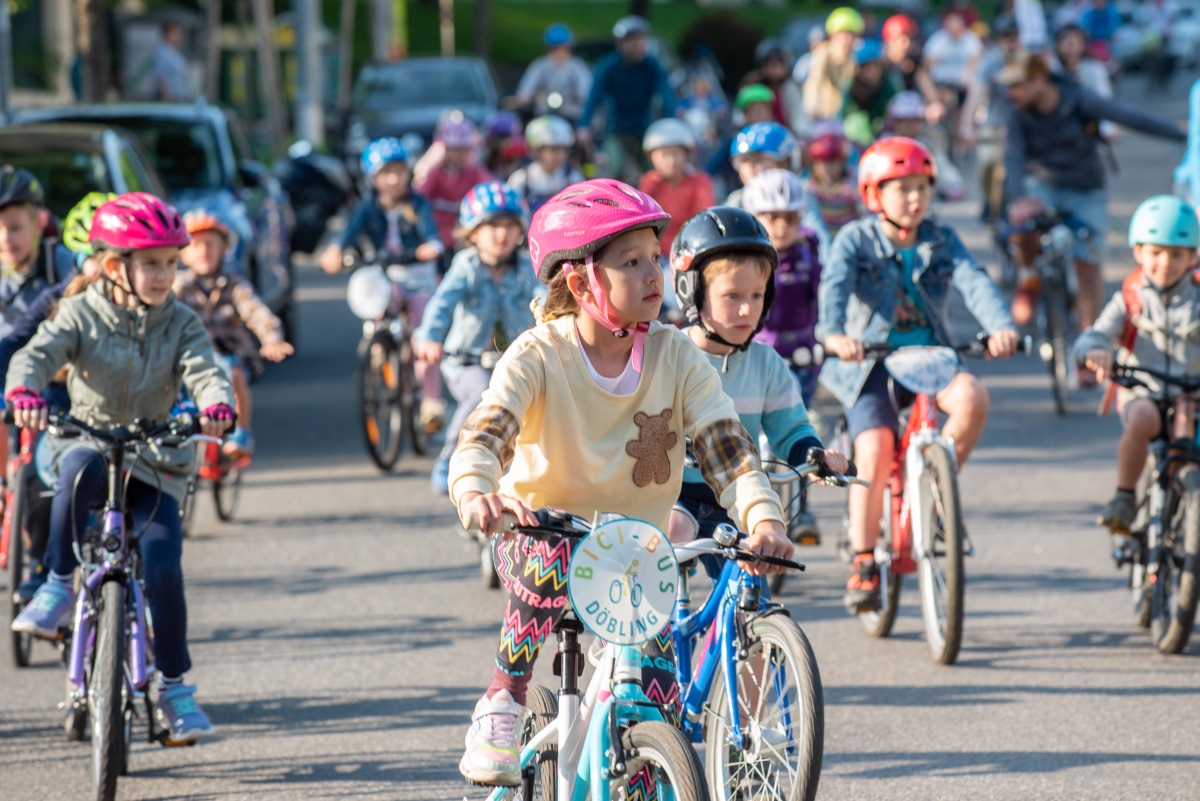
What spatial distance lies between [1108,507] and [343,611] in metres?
3.27

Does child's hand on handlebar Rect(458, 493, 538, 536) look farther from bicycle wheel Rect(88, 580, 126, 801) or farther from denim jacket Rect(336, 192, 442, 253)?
denim jacket Rect(336, 192, 442, 253)

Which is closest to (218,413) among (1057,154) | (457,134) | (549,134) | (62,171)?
(62,171)

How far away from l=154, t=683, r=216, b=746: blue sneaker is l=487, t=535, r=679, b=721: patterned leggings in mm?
1836

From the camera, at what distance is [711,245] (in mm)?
5121

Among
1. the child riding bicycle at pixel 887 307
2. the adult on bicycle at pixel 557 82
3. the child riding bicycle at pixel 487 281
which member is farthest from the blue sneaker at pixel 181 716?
the adult on bicycle at pixel 557 82

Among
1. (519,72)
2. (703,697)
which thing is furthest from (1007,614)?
(519,72)

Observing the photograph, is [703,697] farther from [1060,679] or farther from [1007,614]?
[1007,614]

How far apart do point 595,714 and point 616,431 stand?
2.16 ft

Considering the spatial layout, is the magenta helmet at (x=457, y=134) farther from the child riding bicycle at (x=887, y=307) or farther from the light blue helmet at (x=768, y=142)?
the child riding bicycle at (x=887, y=307)

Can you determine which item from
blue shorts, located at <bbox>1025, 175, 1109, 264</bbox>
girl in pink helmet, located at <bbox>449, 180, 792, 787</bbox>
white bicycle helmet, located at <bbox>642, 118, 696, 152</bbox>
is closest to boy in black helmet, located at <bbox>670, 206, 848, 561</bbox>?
girl in pink helmet, located at <bbox>449, 180, 792, 787</bbox>

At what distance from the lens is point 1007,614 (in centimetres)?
772

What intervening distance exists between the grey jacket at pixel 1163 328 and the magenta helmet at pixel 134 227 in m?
3.44

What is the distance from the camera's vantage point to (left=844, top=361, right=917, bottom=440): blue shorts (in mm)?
7156

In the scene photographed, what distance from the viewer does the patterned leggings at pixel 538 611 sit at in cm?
421
